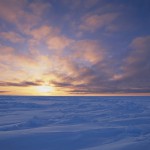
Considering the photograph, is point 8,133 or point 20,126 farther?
point 20,126

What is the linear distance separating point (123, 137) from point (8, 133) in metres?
4.97

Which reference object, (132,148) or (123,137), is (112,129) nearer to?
(123,137)

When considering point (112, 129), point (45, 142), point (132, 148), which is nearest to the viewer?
Result: point (132, 148)

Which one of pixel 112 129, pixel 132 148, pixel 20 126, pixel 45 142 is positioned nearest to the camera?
pixel 132 148

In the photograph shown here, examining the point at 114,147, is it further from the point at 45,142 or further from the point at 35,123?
the point at 35,123

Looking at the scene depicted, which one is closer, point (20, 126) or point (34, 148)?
point (34, 148)

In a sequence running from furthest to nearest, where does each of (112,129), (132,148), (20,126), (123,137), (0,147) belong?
(20,126) → (112,129) → (123,137) → (0,147) → (132,148)

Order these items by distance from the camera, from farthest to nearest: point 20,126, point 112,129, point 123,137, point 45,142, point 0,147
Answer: point 20,126 < point 112,129 < point 123,137 < point 45,142 < point 0,147

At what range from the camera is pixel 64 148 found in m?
7.56

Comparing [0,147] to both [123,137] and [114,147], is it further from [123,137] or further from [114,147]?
[123,137]

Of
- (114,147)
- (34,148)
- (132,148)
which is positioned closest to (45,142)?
(34,148)

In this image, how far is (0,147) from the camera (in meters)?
7.46

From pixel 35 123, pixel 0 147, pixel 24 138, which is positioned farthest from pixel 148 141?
pixel 35 123

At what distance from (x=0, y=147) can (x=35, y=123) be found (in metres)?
4.26
